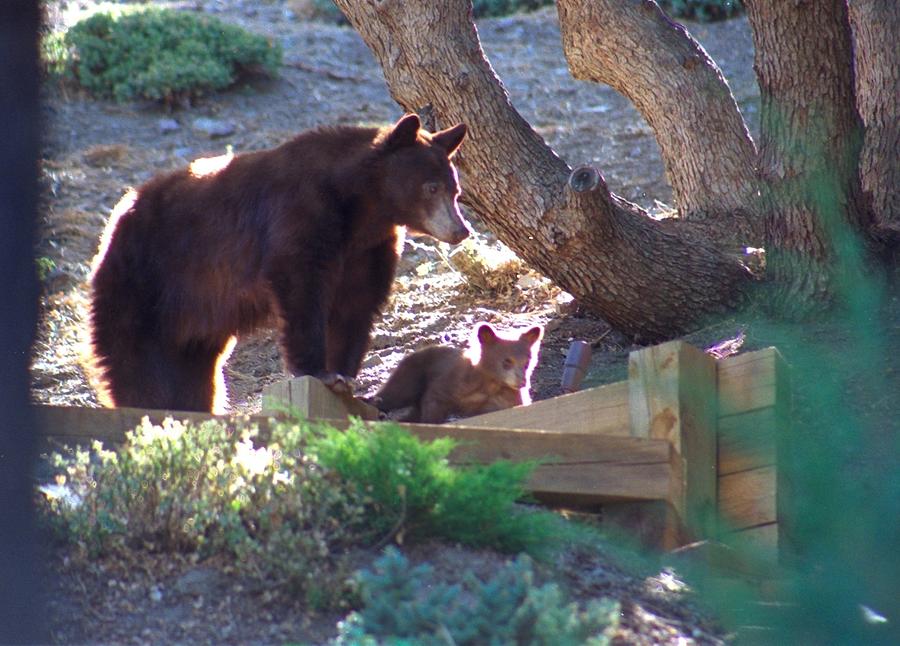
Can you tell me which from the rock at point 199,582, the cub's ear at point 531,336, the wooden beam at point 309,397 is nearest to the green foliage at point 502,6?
the cub's ear at point 531,336

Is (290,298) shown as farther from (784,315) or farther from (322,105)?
(322,105)

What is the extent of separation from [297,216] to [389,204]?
1.87 ft

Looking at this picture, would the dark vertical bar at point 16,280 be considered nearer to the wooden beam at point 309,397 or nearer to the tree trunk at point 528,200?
the wooden beam at point 309,397

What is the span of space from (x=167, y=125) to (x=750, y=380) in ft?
33.8

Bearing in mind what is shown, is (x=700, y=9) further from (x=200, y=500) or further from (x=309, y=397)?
(x=200, y=500)

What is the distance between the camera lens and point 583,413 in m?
5.11

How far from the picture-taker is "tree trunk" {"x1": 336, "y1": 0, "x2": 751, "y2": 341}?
7.40 m

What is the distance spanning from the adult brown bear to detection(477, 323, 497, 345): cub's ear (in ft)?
1.72

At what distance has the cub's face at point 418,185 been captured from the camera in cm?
668

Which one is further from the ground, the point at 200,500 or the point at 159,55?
the point at 159,55

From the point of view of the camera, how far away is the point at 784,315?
727 cm

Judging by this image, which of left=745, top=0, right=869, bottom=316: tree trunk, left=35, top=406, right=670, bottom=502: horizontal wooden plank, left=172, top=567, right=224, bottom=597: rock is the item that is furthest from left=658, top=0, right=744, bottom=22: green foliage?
left=172, top=567, right=224, bottom=597: rock

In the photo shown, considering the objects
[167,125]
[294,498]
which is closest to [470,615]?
[294,498]

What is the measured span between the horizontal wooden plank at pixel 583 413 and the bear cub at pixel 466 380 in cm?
122
